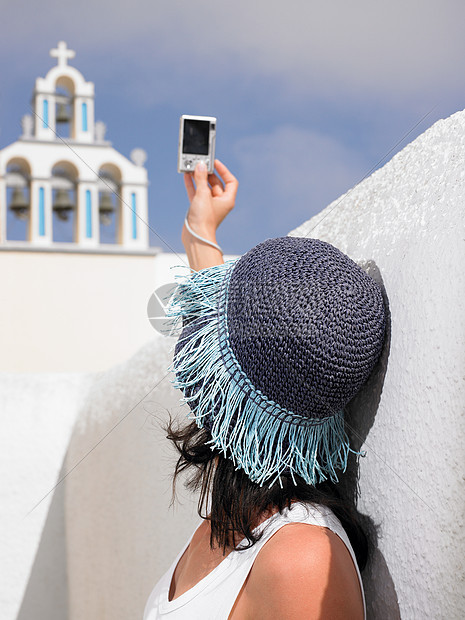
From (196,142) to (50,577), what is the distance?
105cm

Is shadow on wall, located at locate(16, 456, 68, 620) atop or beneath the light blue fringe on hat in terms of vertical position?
beneath

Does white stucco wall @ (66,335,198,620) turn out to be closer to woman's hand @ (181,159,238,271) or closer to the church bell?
woman's hand @ (181,159,238,271)

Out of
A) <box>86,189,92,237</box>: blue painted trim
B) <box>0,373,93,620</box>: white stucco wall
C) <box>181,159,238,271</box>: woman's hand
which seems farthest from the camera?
<box>86,189,92,237</box>: blue painted trim

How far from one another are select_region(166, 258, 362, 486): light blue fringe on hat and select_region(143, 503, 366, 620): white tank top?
0.09 feet

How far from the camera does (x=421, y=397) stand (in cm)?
44

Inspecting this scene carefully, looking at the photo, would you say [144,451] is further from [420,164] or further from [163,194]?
[420,164]

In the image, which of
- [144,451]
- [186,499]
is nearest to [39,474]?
[144,451]

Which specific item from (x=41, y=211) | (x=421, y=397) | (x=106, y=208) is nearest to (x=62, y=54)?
(x=41, y=211)

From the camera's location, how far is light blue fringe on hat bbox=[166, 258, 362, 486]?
1.50ft

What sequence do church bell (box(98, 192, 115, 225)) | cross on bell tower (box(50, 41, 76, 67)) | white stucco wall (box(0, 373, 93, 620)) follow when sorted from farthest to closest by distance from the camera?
church bell (box(98, 192, 115, 225))
white stucco wall (box(0, 373, 93, 620))
cross on bell tower (box(50, 41, 76, 67))

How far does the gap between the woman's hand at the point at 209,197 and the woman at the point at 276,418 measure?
0.10 meters

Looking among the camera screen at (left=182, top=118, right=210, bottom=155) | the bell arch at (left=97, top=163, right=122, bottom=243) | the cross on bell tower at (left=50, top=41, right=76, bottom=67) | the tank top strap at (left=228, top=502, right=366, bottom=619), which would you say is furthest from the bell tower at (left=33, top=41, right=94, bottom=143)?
the tank top strap at (left=228, top=502, right=366, bottom=619)

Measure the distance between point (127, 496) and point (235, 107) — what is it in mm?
768

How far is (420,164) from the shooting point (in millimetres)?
507
